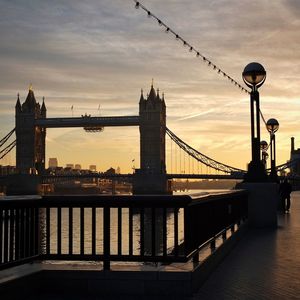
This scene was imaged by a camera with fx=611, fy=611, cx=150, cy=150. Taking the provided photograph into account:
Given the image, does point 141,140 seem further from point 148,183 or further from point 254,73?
point 254,73

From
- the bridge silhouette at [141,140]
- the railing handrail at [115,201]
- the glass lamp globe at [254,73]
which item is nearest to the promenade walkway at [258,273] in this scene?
the railing handrail at [115,201]

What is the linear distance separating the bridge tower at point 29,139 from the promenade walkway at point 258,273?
121506mm

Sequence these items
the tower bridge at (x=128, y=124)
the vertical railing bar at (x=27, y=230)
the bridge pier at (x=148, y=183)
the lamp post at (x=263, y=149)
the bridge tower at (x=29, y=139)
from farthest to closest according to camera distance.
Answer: the bridge tower at (x=29, y=139), the tower bridge at (x=128, y=124), the bridge pier at (x=148, y=183), the lamp post at (x=263, y=149), the vertical railing bar at (x=27, y=230)

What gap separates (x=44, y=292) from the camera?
6.48 meters

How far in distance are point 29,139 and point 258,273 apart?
134 m

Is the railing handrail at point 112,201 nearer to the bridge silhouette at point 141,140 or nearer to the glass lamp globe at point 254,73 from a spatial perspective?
the glass lamp globe at point 254,73

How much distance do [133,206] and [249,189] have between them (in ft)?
30.5

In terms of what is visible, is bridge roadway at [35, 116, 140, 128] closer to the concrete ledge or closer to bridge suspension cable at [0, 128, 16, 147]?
bridge suspension cable at [0, 128, 16, 147]

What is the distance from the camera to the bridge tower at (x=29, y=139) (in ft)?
446

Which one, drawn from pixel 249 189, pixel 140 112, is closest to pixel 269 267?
pixel 249 189

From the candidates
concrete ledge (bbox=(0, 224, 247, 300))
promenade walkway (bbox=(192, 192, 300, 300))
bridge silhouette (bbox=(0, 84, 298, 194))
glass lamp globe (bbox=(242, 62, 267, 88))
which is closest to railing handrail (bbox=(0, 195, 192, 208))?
concrete ledge (bbox=(0, 224, 247, 300))

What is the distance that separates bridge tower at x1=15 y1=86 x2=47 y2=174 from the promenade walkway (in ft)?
399

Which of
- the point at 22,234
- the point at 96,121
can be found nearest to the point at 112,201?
the point at 22,234

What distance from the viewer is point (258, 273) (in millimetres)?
7602
